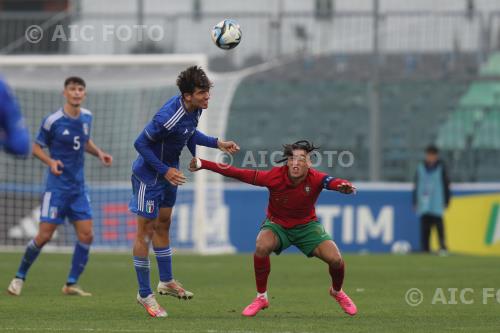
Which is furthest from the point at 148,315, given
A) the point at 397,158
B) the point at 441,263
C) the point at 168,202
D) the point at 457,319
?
the point at 397,158

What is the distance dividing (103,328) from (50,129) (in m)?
4.16

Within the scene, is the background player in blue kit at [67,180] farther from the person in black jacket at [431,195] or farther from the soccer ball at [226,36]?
the person in black jacket at [431,195]

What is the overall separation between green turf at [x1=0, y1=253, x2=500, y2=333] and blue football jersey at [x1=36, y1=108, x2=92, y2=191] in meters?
1.25

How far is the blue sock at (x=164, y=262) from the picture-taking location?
10.4 m

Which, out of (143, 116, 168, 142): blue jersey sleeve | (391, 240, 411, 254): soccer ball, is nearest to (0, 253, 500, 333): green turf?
(143, 116, 168, 142): blue jersey sleeve

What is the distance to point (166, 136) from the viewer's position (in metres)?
9.99

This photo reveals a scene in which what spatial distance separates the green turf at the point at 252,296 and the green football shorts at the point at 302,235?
0.63 m

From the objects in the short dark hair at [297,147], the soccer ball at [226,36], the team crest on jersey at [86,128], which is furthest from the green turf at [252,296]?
the soccer ball at [226,36]

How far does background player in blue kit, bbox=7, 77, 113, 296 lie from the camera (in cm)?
1227

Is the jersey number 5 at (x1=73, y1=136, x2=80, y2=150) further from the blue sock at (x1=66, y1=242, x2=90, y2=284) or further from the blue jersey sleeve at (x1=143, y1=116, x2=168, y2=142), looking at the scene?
the blue jersey sleeve at (x1=143, y1=116, x2=168, y2=142)

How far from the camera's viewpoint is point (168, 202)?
34.2ft

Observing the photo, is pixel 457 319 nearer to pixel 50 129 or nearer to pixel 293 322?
pixel 293 322

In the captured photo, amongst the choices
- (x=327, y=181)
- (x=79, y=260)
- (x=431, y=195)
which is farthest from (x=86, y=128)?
(x=431, y=195)

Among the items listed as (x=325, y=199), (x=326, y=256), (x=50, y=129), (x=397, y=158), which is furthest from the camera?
(x=397, y=158)
